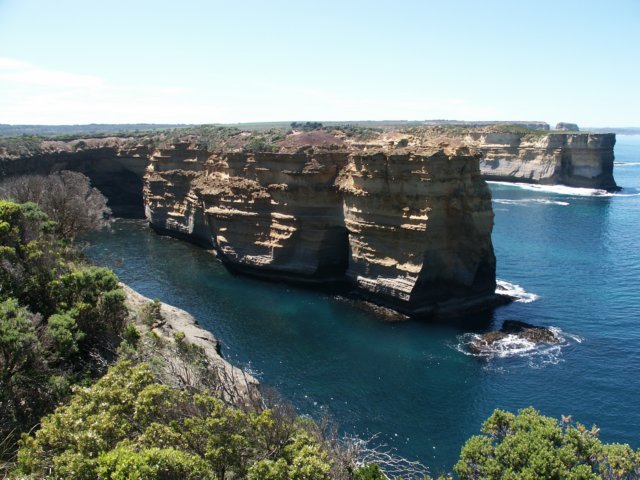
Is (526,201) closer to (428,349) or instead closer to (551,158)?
(551,158)

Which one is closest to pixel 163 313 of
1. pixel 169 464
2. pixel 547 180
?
pixel 169 464

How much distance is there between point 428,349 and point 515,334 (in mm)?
5966

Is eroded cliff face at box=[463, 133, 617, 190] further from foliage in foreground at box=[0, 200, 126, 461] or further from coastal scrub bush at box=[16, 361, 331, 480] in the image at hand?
coastal scrub bush at box=[16, 361, 331, 480]

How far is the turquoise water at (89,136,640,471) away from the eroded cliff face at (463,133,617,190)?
49.5m

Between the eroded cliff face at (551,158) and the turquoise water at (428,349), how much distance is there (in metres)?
49.5

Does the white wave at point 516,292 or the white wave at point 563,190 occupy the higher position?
the white wave at point 563,190

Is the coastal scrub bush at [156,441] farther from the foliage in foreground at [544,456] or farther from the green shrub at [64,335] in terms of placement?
the green shrub at [64,335]

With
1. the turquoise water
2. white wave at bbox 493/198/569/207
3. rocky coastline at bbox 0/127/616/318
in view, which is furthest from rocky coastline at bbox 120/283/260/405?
white wave at bbox 493/198/569/207

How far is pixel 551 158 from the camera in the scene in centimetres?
10162

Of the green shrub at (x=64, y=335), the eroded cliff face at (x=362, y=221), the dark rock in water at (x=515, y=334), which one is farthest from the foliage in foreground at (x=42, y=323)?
the dark rock in water at (x=515, y=334)

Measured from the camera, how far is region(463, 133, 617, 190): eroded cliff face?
95.8m

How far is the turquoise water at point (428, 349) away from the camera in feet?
79.8

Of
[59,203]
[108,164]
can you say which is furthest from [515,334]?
[108,164]

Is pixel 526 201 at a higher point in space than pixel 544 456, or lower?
higher
